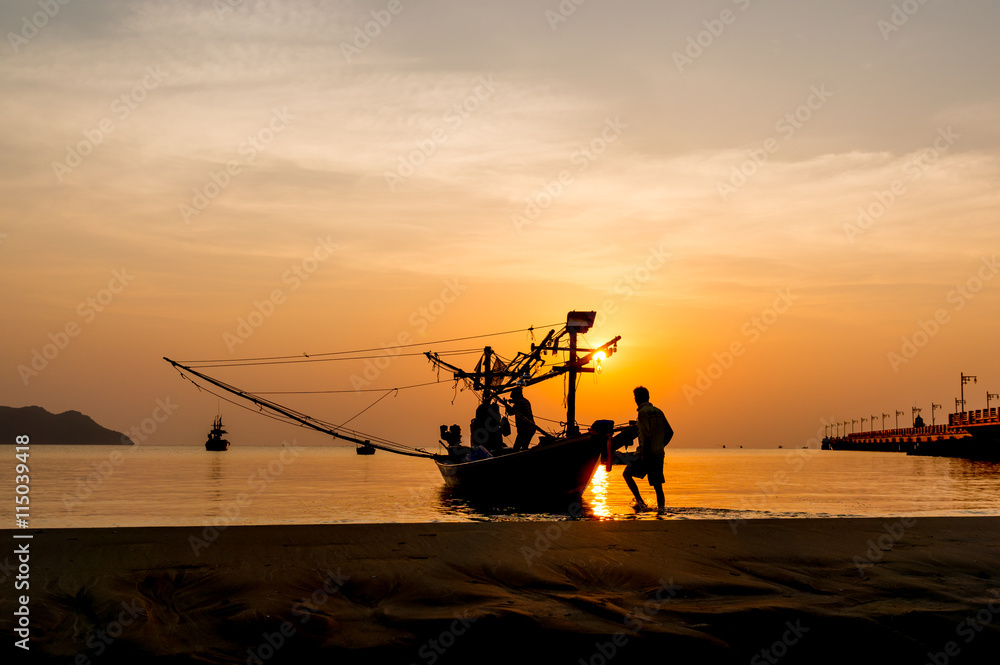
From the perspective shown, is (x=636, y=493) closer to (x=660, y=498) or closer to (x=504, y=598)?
(x=660, y=498)

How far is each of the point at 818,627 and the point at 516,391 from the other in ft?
95.8

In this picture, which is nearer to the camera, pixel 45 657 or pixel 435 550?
pixel 45 657

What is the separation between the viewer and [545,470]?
93.0 feet

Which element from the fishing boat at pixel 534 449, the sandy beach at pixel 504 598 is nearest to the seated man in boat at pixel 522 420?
the fishing boat at pixel 534 449

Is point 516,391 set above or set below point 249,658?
above

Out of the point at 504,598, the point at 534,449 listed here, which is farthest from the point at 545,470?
the point at 504,598

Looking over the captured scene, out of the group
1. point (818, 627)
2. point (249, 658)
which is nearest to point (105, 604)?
point (249, 658)

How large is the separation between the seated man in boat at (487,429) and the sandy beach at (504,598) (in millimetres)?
23976

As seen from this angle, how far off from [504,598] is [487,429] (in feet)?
93.0

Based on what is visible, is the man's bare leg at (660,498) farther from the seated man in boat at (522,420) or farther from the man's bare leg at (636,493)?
the seated man in boat at (522,420)

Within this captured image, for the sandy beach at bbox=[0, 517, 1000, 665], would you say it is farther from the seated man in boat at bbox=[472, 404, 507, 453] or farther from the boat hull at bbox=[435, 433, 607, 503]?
the seated man in boat at bbox=[472, 404, 507, 453]

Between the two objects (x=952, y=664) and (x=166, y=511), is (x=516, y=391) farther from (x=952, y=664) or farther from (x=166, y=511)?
(x=952, y=664)

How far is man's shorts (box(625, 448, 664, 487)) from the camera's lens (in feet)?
51.6

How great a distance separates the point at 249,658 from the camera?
498 cm
